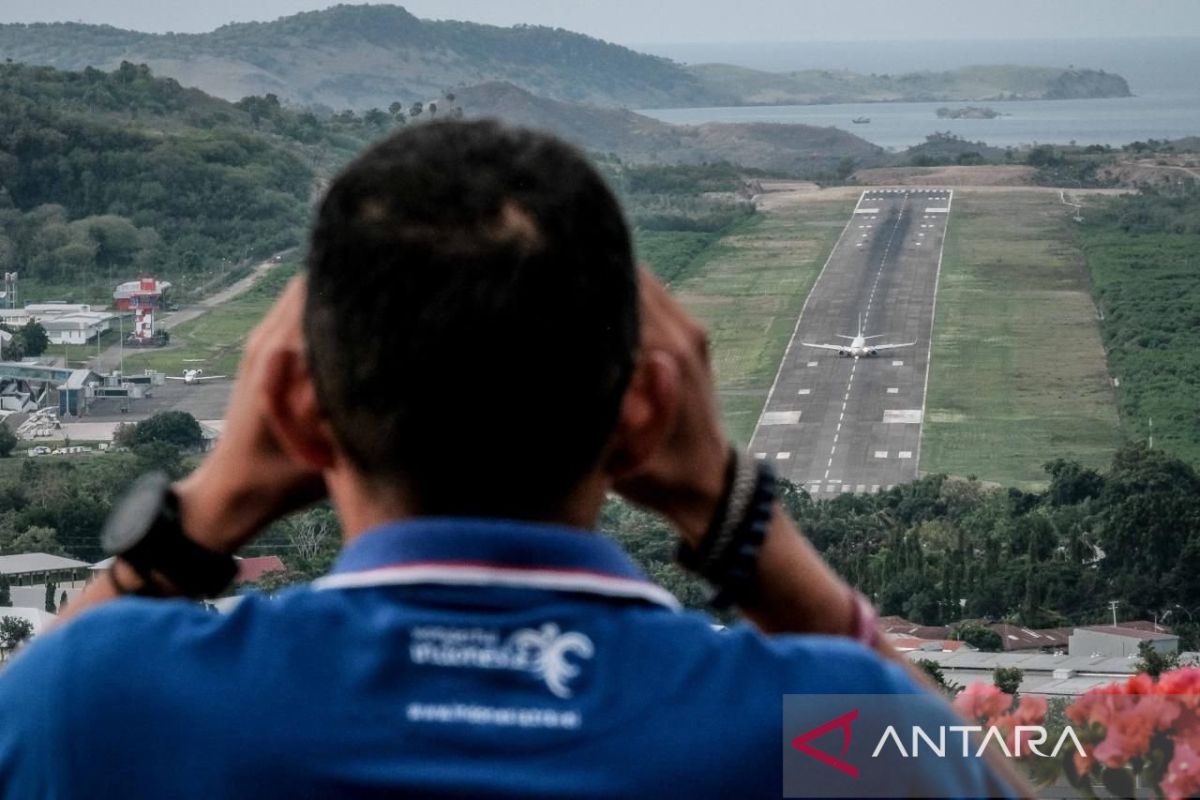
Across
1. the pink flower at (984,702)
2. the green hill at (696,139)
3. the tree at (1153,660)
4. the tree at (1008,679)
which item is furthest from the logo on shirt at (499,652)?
the green hill at (696,139)

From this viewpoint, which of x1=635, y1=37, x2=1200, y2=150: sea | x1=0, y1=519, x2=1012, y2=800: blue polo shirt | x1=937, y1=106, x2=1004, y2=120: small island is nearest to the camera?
x1=0, y1=519, x2=1012, y2=800: blue polo shirt

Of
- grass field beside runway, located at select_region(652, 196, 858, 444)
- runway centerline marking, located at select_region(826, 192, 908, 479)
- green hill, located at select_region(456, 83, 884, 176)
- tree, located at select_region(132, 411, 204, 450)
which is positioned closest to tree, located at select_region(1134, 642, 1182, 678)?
tree, located at select_region(132, 411, 204, 450)

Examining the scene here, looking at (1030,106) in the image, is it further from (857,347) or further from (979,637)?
(979,637)

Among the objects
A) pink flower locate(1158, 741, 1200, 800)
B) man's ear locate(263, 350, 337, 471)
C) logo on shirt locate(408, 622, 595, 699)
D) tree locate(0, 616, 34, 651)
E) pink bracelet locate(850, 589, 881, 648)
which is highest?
man's ear locate(263, 350, 337, 471)

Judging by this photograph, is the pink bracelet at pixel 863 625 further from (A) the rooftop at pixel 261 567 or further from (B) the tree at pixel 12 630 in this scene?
(A) the rooftop at pixel 261 567

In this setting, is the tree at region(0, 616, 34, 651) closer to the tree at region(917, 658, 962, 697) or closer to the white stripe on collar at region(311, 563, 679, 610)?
the tree at region(917, 658, 962, 697)

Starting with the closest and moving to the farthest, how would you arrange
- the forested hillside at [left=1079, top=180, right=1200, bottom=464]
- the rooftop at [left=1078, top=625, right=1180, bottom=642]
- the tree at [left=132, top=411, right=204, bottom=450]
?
the rooftop at [left=1078, top=625, right=1180, bottom=642]
the tree at [left=132, top=411, right=204, bottom=450]
the forested hillside at [left=1079, top=180, right=1200, bottom=464]

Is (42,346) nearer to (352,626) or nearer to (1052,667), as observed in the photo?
(1052,667)

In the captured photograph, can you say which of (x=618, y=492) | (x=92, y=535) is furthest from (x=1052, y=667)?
(x=618, y=492)

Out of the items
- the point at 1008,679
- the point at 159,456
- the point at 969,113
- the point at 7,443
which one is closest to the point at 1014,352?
the point at 7,443
